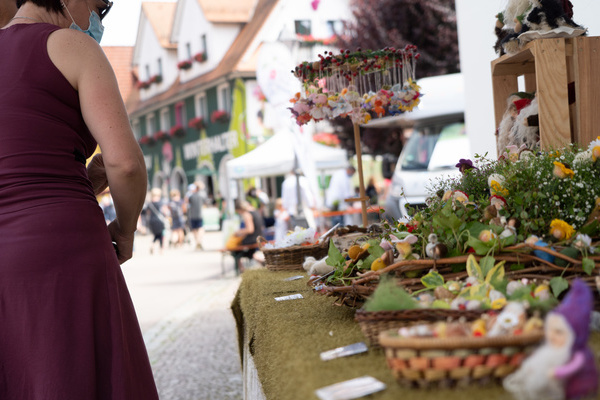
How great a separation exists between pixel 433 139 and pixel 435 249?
8620mm

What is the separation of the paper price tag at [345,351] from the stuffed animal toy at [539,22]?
4.51 ft

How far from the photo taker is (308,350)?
1486 mm

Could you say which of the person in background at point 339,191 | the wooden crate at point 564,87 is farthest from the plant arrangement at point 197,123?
the wooden crate at point 564,87

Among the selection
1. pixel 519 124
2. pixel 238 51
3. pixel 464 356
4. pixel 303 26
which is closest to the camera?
pixel 464 356

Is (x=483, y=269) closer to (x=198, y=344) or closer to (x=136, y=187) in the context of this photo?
(x=136, y=187)

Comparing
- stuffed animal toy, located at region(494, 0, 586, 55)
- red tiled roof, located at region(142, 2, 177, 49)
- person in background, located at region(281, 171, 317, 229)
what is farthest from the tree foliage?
red tiled roof, located at region(142, 2, 177, 49)

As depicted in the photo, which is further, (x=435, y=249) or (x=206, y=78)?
(x=206, y=78)

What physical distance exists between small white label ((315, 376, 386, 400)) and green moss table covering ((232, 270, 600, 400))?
0.5 inches

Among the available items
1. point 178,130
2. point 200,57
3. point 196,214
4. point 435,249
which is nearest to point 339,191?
point 196,214

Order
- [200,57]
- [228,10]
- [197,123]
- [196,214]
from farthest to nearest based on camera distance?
[197,123], [200,57], [228,10], [196,214]

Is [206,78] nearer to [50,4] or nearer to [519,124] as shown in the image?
[519,124]

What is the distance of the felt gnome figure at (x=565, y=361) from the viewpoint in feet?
2.92

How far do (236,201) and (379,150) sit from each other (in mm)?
8417

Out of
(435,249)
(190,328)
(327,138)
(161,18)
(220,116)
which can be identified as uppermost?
(161,18)
